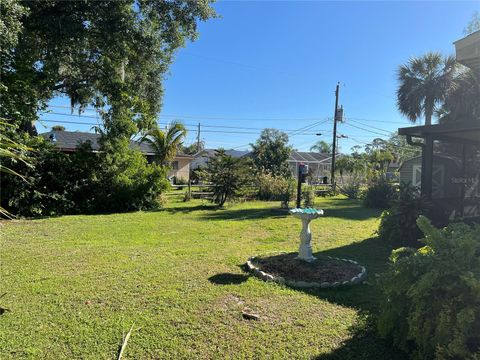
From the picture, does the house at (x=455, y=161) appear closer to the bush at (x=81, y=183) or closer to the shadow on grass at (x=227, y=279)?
the shadow on grass at (x=227, y=279)

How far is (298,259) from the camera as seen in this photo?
5.41 meters

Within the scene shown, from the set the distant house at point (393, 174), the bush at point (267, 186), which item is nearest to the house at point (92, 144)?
the bush at point (267, 186)

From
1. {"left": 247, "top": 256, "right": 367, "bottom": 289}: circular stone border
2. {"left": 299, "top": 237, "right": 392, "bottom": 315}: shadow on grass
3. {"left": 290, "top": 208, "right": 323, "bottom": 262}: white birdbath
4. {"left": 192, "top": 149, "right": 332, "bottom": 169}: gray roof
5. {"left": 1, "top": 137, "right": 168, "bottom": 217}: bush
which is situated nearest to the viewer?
{"left": 299, "top": 237, "right": 392, "bottom": 315}: shadow on grass

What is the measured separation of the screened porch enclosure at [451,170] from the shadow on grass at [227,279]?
186 inches

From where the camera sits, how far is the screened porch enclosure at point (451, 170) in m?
6.98

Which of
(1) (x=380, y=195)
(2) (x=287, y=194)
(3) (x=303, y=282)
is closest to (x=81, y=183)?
(2) (x=287, y=194)

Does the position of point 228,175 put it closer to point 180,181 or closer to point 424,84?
point 424,84

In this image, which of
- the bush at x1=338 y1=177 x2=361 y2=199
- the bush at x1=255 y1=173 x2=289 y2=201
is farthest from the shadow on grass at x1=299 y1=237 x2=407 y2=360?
the bush at x1=338 y1=177 x2=361 y2=199

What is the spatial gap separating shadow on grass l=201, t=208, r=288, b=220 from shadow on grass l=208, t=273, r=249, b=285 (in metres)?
5.57

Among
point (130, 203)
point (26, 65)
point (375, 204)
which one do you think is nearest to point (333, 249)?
point (130, 203)

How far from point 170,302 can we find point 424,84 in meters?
19.4

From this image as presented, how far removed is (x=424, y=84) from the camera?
1847 centimetres

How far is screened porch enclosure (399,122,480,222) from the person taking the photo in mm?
6980

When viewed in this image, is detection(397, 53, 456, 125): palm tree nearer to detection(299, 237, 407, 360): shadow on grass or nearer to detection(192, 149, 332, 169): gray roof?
detection(299, 237, 407, 360): shadow on grass
